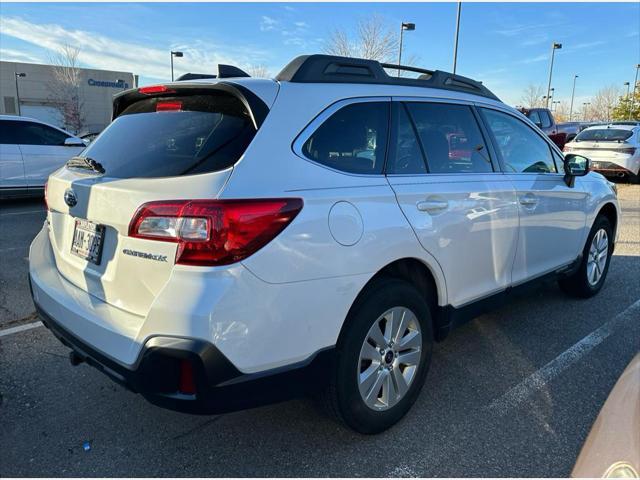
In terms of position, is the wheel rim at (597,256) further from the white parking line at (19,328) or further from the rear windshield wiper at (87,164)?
the white parking line at (19,328)

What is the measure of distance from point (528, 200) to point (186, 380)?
2.70m

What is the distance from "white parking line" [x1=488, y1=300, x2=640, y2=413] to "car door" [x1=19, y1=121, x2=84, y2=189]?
367 inches

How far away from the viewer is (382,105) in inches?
107

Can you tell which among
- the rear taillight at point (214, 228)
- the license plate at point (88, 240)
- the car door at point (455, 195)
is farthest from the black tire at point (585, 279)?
the license plate at point (88, 240)

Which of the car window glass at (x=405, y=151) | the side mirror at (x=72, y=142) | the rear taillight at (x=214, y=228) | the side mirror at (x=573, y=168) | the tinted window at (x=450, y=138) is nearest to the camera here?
the rear taillight at (x=214, y=228)

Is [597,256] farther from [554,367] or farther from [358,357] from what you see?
[358,357]

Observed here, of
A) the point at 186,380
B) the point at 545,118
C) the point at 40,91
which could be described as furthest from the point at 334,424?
the point at 40,91

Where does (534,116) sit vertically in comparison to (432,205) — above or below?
above

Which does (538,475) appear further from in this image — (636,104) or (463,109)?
(636,104)

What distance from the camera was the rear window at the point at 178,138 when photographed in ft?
6.94

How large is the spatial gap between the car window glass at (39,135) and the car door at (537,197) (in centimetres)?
912

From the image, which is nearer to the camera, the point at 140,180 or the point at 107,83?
the point at 140,180

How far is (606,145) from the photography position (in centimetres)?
1412

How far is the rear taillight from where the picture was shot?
6.27 feet
